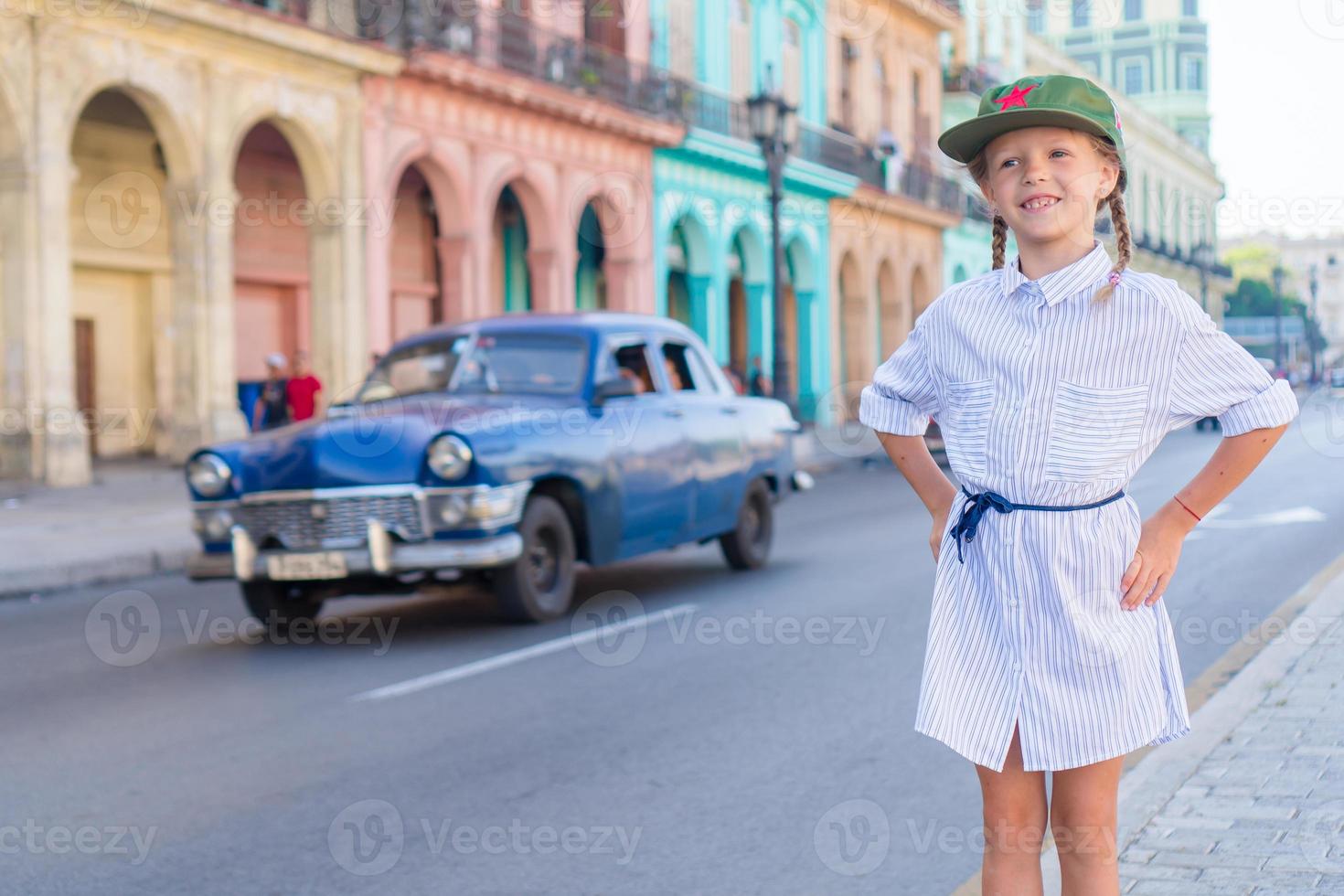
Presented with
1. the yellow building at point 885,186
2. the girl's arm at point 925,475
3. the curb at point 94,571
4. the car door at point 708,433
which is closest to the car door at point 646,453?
the car door at point 708,433

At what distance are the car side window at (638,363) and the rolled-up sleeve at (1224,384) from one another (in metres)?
7.00

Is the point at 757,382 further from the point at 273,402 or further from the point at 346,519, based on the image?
the point at 346,519

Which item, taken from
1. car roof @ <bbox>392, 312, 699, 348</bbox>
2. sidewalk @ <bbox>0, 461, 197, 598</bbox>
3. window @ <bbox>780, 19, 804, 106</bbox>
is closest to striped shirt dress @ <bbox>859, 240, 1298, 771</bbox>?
car roof @ <bbox>392, 312, 699, 348</bbox>

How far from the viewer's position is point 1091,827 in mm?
2609

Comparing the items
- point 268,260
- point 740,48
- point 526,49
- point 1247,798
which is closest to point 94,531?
point 268,260

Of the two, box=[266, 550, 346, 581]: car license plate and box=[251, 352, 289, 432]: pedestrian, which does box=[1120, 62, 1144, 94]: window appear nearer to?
box=[251, 352, 289, 432]: pedestrian

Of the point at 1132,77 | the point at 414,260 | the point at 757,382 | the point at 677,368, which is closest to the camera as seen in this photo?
the point at 677,368

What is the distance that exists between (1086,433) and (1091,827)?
0.66 m

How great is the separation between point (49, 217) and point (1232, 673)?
14192 mm

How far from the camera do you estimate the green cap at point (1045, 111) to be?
253 cm

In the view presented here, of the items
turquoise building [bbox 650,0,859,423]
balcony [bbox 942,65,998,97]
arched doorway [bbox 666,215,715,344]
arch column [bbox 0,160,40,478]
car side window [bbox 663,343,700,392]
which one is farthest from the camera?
balcony [bbox 942,65,998,97]

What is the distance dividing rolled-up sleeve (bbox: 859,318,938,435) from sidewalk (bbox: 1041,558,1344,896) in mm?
1372

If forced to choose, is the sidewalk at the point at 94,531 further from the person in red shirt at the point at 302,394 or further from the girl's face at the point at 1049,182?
the girl's face at the point at 1049,182

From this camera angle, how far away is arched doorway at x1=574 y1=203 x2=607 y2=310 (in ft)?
95.8
